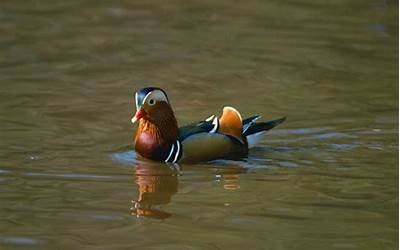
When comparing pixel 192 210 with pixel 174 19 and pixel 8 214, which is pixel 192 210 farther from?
pixel 174 19

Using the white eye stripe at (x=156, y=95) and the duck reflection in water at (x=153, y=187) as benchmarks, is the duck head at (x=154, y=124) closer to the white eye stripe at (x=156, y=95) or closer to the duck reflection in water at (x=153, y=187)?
the white eye stripe at (x=156, y=95)

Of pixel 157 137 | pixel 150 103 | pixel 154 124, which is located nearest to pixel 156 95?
pixel 150 103

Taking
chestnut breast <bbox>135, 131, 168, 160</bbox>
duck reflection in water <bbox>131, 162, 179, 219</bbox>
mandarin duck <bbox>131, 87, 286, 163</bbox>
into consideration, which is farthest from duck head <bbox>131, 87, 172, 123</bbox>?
duck reflection in water <bbox>131, 162, 179, 219</bbox>

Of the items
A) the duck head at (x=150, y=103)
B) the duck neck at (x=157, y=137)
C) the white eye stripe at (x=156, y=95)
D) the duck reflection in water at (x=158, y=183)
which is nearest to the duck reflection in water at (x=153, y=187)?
the duck reflection in water at (x=158, y=183)

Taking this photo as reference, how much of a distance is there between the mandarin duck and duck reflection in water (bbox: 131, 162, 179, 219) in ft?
0.44

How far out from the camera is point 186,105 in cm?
1212

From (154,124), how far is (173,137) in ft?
0.61

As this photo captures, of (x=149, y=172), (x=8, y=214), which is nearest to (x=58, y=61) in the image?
(x=149, y=172)

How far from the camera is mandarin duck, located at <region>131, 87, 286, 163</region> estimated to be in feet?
32.6

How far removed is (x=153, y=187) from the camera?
926 centimetres

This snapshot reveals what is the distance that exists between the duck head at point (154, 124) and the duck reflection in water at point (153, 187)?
0.14 m

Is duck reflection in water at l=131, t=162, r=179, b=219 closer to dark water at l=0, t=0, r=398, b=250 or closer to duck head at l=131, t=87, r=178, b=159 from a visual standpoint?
dark water at l=0, t=0, r=398, b=250

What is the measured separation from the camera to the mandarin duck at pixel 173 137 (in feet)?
32.6

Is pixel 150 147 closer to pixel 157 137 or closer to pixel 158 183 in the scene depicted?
pixel 157 137
